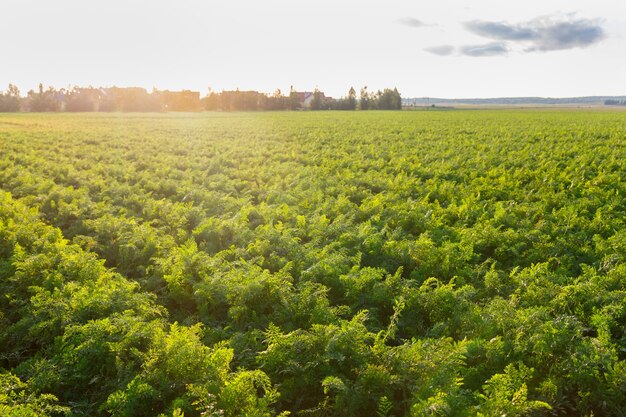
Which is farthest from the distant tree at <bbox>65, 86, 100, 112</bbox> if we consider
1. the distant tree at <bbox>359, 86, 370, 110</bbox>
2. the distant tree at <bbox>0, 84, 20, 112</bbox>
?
the distant tree at <bbox>359, 86, 370, 110</bbox>

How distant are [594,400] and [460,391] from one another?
1.50 m

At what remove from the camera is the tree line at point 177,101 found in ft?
373

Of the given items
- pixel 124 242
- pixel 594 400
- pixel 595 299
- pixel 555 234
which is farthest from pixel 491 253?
pixel 124 242

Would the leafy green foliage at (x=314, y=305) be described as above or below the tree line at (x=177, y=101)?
below

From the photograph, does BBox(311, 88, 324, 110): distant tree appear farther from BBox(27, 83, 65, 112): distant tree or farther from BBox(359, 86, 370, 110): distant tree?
BBox(27, 83, 65, 112): distant tree

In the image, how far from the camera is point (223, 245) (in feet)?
30.2

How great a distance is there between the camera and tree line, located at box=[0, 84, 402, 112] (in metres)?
114

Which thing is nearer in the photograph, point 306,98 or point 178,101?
point 178,101

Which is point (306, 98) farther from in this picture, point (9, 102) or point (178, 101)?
point (9, 102)

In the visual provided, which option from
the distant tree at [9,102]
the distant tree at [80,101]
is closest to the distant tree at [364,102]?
the distant tree at [80,101]

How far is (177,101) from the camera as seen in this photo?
399 ft

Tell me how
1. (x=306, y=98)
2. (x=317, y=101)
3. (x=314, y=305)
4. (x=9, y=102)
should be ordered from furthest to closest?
1. (x=306, y=98)
2. (x=317, y=101)
3. (x=9, y=102)
4. (x=314, y=305)

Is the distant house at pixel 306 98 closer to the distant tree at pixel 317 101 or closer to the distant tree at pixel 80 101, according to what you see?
the distant tree at pixel 317 101

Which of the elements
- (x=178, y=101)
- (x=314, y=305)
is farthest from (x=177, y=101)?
(x=314, y=305)
